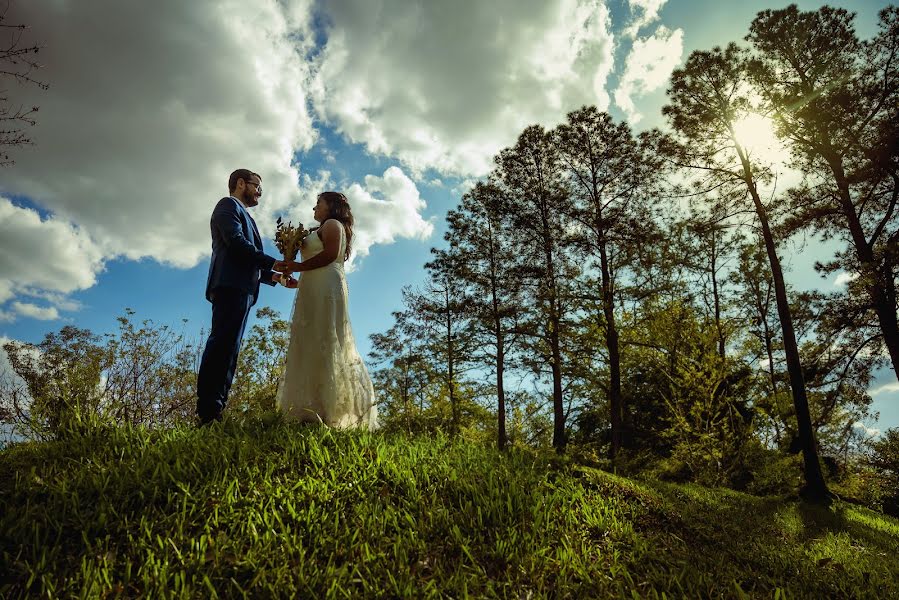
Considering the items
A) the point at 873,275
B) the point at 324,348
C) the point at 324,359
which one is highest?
the point at 873,275

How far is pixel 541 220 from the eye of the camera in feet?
54.5

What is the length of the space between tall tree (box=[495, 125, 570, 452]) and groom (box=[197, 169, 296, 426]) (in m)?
11.4

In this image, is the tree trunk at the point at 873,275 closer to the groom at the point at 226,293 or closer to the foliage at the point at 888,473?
the foliage at the point at 888,473

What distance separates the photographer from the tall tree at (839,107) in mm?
10914

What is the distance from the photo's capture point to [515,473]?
379 centimetres

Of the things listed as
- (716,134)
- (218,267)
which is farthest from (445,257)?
(218,267)

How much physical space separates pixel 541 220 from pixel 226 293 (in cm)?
1357

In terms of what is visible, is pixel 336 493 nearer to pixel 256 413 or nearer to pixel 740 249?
pixel 256 413

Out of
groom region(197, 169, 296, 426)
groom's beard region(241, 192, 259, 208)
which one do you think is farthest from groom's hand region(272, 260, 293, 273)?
groom's beard region(241, 192, 259, 208)

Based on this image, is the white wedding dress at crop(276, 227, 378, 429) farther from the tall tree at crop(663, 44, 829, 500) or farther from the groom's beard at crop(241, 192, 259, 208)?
the tall tree at crop(663, 44, 829, 500)

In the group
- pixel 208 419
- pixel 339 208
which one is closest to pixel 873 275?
pixel 339 208

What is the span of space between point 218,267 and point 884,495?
1992cm

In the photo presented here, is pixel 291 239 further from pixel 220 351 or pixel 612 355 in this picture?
pixel 612 355

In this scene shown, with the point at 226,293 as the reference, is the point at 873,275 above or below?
above
